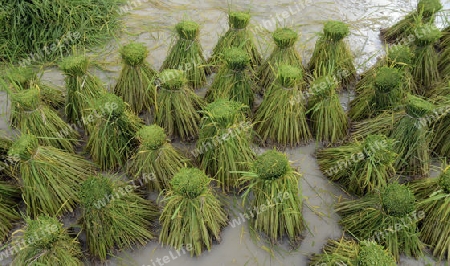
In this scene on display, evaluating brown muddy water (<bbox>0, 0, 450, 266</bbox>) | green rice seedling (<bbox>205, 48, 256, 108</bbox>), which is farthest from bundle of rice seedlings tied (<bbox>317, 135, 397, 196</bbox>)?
green rice seedling (<bbox>205, 48, 256, 108</bbox>)

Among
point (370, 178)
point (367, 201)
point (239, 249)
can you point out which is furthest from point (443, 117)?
point (239, 249)

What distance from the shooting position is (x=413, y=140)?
11.0ft

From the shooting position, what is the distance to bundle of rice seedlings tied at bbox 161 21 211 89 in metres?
4.08

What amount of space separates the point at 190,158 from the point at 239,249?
0.96 meters

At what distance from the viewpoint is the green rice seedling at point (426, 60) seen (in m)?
4.05

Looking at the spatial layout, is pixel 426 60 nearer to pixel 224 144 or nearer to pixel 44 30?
pixel 224 144

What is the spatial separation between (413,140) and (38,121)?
11.1 feet

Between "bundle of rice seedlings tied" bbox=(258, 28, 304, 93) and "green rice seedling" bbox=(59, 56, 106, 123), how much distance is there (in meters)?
1.75

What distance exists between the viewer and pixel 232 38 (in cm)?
430

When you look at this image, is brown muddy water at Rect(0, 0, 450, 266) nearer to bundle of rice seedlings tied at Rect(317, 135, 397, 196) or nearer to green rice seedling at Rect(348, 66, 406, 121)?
bundle of rice seedlings tied at Rect(317, 135, 397, 196)

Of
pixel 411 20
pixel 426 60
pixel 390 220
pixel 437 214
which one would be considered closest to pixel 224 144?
pixel 390 220

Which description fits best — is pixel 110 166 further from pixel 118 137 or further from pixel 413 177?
pixel 413 177

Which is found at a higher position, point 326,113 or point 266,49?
point 266,49

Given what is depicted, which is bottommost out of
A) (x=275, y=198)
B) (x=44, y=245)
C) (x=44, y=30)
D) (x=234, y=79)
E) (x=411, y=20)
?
(x=44, y=245)
